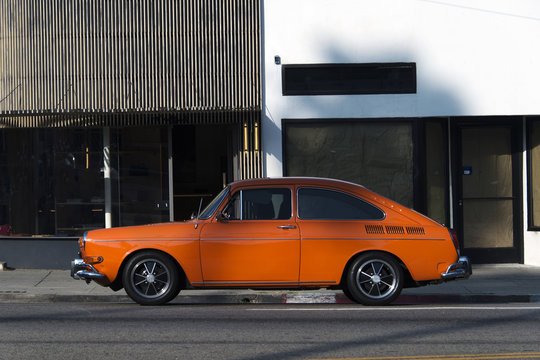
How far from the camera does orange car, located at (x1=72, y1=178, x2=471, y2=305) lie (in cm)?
921

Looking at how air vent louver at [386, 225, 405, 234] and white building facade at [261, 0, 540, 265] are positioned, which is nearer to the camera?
air vent louver at [386, 225, 405, 234]

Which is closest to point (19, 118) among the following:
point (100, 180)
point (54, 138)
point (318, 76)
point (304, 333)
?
point (54, 138)

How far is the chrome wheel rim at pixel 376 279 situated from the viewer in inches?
364

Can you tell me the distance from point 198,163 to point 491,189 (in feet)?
19.1

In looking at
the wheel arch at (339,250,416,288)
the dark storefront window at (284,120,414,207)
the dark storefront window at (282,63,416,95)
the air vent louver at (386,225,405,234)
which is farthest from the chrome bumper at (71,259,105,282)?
the dark storefront window at (282,63,416,95)

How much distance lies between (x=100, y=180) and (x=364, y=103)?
5.36m

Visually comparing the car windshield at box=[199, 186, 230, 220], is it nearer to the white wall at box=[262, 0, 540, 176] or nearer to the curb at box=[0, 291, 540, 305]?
the curb at box=[0, 291, 540, 305]

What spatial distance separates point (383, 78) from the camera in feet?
46.2

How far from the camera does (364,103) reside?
45.9 ft

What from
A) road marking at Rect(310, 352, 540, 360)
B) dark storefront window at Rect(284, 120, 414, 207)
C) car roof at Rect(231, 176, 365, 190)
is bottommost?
road marking at Rect(310, 352, 540, 360)

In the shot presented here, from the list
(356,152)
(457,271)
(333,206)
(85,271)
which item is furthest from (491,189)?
(85,271)

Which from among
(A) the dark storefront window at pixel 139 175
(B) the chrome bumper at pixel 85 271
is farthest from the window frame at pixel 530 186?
(B) the chrome bumper at pixel 85 271

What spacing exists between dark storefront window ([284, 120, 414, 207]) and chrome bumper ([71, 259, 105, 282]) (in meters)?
5.45

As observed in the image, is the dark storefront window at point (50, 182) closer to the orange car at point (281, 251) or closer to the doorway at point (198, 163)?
the doorway at point (198, 163)
